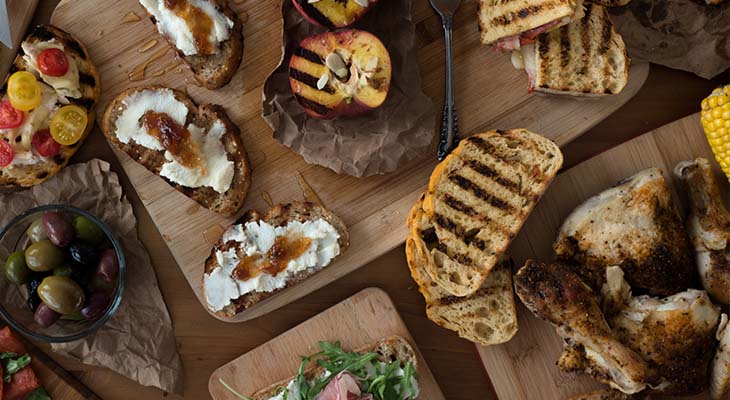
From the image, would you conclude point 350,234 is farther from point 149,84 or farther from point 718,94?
point 718,94

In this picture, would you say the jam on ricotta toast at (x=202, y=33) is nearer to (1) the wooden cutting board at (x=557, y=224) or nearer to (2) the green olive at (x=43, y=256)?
(2) the green olive at (x=43, y=256)

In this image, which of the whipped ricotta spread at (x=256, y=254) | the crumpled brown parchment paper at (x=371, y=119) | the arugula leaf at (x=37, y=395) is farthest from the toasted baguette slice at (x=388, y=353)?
the arugula leaf at (x=37, y=395)

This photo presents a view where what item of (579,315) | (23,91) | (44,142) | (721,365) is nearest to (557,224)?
(579,315)

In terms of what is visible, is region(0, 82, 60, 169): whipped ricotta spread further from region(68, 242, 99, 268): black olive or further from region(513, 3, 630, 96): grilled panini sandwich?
region(513, 3, 630, 96): grilled panini sandwich

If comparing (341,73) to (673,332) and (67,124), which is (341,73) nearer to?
(67,124)

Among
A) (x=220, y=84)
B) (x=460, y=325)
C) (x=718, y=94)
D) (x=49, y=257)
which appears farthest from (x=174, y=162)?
(x=718, y=94)

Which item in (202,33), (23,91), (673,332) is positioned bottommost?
(673,332)
